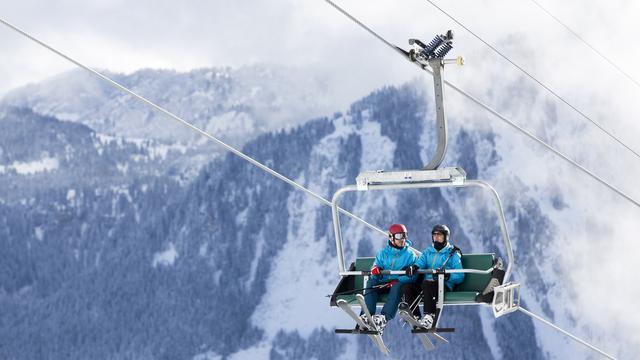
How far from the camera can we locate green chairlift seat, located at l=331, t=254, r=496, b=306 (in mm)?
19188

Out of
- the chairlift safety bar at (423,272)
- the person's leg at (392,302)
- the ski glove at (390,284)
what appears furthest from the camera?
the ski glove at (390,284)

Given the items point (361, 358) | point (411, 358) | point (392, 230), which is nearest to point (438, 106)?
point (392, 230)

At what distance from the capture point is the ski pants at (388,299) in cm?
1936

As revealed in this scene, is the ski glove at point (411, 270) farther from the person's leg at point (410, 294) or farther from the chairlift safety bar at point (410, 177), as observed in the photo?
the chairlift safety bar at point (410, 177)

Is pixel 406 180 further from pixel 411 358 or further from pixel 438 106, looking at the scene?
pixel 411 358

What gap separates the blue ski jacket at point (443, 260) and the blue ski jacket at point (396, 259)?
0.54ft

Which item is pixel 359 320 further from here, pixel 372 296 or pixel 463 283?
pixel 463 283

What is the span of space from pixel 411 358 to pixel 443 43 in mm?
156157

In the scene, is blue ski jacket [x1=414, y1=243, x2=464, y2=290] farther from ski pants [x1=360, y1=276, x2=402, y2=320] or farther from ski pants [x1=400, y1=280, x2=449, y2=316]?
ski pants [x1=360, y1=276, x2=402, y2=320]

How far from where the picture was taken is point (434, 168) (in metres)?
17.9

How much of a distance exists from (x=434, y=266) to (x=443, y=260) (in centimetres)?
17

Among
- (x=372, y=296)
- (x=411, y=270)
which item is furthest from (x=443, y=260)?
(x=372, y=296)

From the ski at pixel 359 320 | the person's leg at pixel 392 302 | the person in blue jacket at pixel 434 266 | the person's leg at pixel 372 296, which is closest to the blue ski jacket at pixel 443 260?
the person in blue jacket at pixel 434 266

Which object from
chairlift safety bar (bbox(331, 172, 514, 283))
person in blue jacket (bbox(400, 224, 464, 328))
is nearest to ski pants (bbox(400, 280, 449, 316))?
person in blue jacket (bbox(400, 224, 464, 328))
